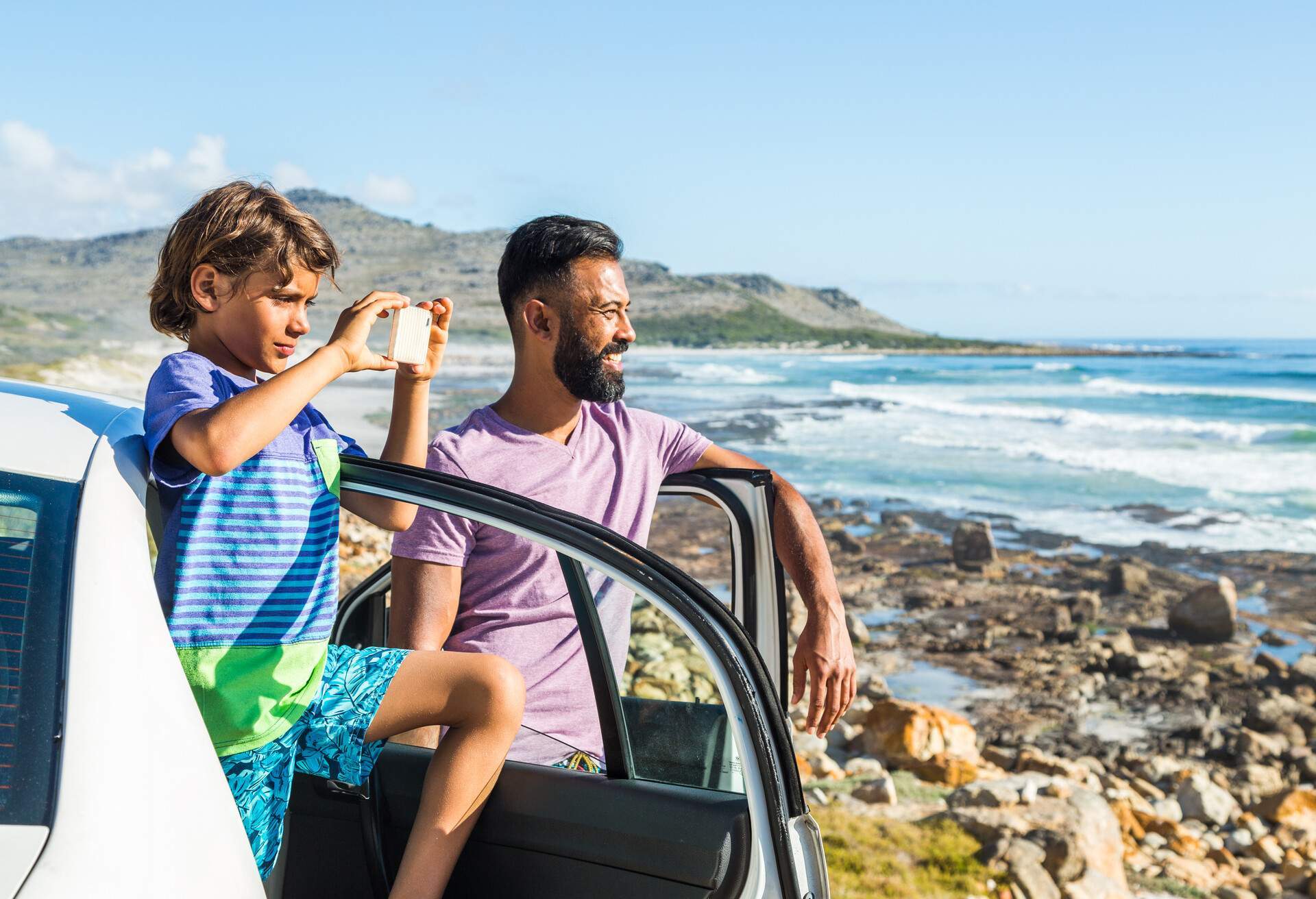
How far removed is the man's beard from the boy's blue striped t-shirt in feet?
3.47

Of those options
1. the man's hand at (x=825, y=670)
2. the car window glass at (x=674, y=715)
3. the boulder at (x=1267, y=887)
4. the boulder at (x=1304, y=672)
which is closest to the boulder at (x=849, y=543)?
the boulder at (x=1304, y=672)

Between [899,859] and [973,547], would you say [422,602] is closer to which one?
[899,859]

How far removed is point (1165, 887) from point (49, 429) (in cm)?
594

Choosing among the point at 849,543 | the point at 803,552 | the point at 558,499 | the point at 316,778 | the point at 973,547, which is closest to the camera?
the point at 316,778

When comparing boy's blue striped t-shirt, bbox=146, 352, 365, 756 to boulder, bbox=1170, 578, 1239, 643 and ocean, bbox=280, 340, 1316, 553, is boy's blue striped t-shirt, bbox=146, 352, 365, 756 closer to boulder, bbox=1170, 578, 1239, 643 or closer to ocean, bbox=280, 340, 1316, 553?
boulder, bbox=1170, 578, 1239, 643

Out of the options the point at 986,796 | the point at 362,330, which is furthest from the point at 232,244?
the point at 986,796

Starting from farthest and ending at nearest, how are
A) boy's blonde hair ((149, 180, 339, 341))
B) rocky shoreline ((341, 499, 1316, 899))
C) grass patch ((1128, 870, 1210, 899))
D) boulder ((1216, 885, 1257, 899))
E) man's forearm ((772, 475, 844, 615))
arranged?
rocky shoreline ((341, 499, 1316, 899)) < boulder ((1216, 885, 1257, 899)) < grass patch ((1128, 870, 1210, 899)) < man's forearm ((772, 475, 844, 615)) < boy's blonde hair ((149, 180, 339, 341))

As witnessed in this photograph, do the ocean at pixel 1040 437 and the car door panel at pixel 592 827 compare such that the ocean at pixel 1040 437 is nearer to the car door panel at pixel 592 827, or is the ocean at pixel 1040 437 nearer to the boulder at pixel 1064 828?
the boulder at pixel 1064 828

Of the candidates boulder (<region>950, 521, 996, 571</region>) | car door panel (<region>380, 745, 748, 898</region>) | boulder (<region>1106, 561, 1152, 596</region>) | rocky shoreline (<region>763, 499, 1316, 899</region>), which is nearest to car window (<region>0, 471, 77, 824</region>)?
car door panel (<region>380, 745, 748, 898</region>)

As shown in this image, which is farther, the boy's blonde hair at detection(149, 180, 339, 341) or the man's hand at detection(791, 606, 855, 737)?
the man's hand at detection(791, 606, 855, 737)

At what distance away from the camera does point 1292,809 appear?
718 centimetres

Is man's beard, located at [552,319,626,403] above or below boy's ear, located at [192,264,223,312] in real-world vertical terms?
below

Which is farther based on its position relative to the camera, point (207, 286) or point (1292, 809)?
point (1292, 809)

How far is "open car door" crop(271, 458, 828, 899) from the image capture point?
1.63 metres
